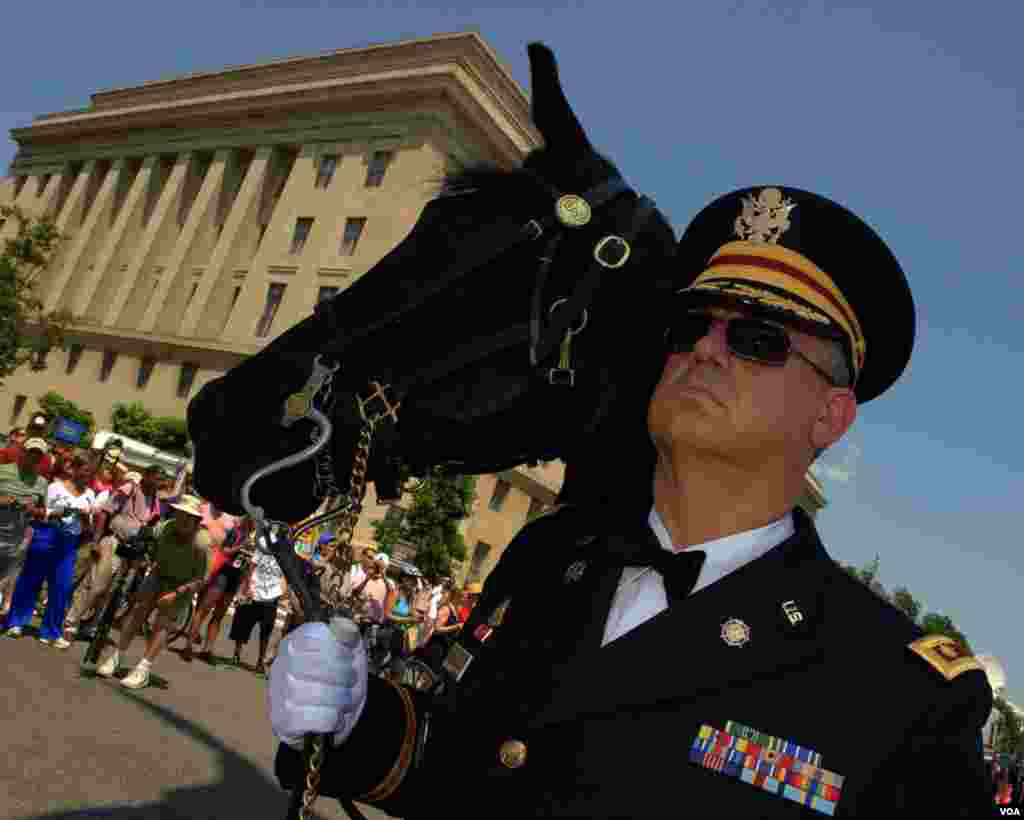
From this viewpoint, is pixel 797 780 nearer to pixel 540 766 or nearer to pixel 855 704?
pixel 855 704

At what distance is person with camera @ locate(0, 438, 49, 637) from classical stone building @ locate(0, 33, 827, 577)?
28.2 meters

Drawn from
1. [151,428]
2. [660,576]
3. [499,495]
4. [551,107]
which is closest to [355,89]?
[151,428]

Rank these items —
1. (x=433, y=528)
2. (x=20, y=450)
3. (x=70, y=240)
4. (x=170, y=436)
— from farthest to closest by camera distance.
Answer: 1. (x=70, y=240)
2. (x=170, y=436)
3. (x=433, y=528)
4. (x=20, y=450)

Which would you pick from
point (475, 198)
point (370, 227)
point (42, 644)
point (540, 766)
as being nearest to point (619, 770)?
point (540, 766)

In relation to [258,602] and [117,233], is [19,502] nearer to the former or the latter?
[258,602]

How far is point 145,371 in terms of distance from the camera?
1991 inches

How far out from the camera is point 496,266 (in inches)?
94.5

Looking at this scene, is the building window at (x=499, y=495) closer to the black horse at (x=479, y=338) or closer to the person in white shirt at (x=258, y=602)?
the person in white shirt at (x=258, y=602)

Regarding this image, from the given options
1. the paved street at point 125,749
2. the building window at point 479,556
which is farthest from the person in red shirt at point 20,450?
the building window at point 479,556

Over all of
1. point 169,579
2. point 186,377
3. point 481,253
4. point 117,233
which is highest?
point 117,233

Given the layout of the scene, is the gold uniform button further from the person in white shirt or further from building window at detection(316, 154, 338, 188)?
building window at detection(316, 154, 338, 188)

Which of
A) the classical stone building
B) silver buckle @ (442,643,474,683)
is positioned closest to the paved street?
silver buckle @ (442,643,474,683)

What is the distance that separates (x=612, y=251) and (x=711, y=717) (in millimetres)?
1145

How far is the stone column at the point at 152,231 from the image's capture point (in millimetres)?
54000
